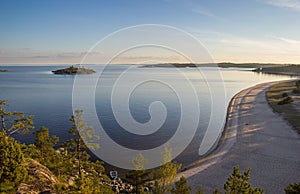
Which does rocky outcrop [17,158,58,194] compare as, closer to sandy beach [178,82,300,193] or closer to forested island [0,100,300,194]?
forested island [0,100,300,194]

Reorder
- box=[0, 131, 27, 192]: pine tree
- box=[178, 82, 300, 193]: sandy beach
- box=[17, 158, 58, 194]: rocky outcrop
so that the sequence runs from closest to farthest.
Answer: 1. box=[0, 131, 27, 192]: pine tree
2. box=[17, 158, 58, 194]: rocky outcrop
3. box=[178, 82, 300, 193]: sandy beach

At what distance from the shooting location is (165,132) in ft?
152

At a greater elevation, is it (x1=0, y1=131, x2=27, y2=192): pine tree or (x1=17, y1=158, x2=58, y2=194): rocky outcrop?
(x1=0, y1=131, x2=27, y2=192): pine tree

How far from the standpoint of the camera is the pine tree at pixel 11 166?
1263cm

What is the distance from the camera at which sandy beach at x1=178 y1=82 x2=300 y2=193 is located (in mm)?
26688

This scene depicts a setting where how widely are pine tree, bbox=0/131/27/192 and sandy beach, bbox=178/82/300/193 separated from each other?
17.9 m

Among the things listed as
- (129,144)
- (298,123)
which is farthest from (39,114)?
(298,123)

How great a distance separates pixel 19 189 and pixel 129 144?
2734 centimetres

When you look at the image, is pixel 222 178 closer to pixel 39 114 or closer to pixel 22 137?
pixel 22 137

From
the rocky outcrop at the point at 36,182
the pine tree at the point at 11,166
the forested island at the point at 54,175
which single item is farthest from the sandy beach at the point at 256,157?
the pine tree at the point at 11,166

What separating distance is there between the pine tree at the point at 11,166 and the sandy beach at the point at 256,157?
1792 centimetres

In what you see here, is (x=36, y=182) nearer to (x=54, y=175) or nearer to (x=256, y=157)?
(x=54, y=175)

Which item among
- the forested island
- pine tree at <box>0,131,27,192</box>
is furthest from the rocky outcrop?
pine tree at <box>0,131,27,192</box>

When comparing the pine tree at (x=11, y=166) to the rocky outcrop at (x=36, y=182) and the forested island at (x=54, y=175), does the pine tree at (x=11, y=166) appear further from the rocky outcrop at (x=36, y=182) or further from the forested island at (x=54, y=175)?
the rocky outcrop at (x=36, y=182)
